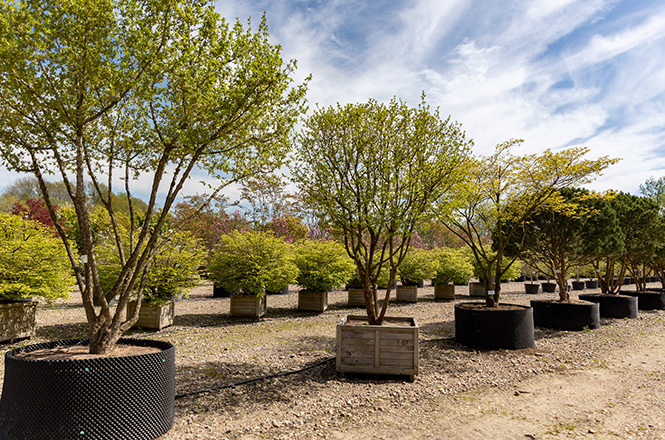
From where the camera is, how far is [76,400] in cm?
274

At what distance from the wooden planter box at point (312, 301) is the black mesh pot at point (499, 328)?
5.08 meters

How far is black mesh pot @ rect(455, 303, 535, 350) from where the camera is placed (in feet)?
20.6

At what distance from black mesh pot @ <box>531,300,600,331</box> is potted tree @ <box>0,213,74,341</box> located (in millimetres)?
9769

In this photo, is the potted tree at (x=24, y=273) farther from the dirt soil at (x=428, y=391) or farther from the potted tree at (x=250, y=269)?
the potted tree at (x=250, y=269)

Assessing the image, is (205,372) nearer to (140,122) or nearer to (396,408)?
(396,408)

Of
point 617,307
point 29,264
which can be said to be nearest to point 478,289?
point 617,307

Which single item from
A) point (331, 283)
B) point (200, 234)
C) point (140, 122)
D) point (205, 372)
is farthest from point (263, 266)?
point (200, 234)

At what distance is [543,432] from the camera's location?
3.32m

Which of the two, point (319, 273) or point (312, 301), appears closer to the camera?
point (319, 273)

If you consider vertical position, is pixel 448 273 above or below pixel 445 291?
above

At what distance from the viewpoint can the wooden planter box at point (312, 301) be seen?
35.6 feet

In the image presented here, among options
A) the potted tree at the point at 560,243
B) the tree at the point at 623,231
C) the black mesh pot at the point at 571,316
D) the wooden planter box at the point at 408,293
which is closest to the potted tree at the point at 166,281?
the potted tree at the point at 560,243

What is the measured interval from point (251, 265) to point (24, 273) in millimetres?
4361

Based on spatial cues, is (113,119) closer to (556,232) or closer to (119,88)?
(119,88)
